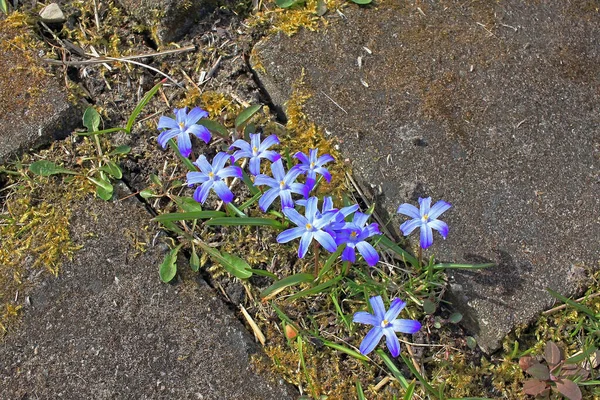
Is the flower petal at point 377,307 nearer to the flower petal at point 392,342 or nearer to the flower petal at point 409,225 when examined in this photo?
the flower petal at point 392,342

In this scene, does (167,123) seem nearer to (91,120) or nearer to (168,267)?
(91,120)

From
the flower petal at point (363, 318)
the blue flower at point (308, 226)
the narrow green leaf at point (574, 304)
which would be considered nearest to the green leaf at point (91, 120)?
the blue flower at point (308, 226)

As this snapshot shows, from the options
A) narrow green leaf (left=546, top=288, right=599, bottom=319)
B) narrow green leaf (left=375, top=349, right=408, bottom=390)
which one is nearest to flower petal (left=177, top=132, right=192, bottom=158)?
narrow green leaf (left=375, top=349, right=408, bottom=390)

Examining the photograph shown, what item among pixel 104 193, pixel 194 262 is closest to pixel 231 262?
pixel 194 262

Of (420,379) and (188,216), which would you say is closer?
(420,379)

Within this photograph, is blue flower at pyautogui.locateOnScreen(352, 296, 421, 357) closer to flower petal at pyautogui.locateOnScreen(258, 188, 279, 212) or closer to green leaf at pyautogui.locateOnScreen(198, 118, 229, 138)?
flower petal at pyautogui.locateOnScreen(258, 188, 279, 212)

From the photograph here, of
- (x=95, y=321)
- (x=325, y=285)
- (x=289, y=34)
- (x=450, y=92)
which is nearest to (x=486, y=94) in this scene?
(x=450, y=92)

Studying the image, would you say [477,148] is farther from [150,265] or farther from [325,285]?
[150,265]
